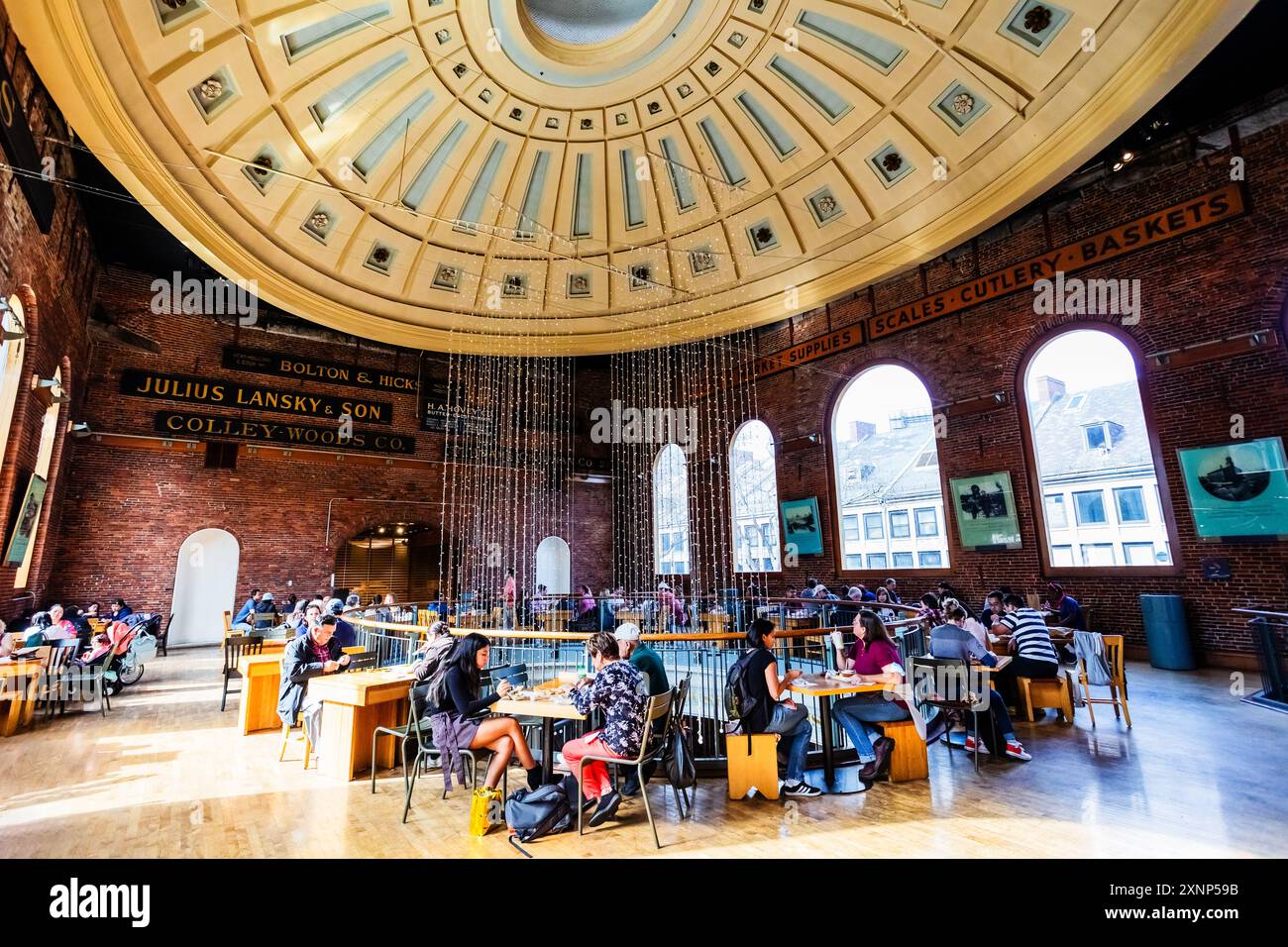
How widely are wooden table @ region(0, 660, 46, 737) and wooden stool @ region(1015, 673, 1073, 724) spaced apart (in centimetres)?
973

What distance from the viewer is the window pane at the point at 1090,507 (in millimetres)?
8648

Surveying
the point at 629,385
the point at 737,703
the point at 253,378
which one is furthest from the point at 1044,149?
the point at 253,378

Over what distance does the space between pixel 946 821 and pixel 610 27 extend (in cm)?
1161

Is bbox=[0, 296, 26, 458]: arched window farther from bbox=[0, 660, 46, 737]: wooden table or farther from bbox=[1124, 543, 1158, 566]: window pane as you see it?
bbox=[1124, 543, 1158, 566]: window pane

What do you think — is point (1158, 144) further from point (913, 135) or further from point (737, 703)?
point (737, 703)

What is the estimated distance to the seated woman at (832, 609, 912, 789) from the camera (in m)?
4.09

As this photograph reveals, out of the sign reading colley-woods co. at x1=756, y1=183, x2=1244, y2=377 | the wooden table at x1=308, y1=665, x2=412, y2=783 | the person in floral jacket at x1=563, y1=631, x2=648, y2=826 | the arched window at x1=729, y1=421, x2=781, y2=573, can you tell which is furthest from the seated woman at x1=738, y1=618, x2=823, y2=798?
the arched window at x1=729, y1=421, x2=781, y2=573

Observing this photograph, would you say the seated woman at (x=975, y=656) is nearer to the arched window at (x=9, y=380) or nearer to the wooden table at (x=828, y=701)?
the wooden table at (x=828, y=701)

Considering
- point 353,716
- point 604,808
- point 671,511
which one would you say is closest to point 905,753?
point 604,808

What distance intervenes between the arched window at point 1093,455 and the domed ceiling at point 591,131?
9.06ft

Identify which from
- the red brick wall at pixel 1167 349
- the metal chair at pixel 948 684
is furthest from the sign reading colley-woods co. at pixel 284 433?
the metal chair at pixel 948 684

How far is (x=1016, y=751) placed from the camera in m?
4.42

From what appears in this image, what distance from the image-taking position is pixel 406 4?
833 centimetres

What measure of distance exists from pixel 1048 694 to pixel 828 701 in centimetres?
273
